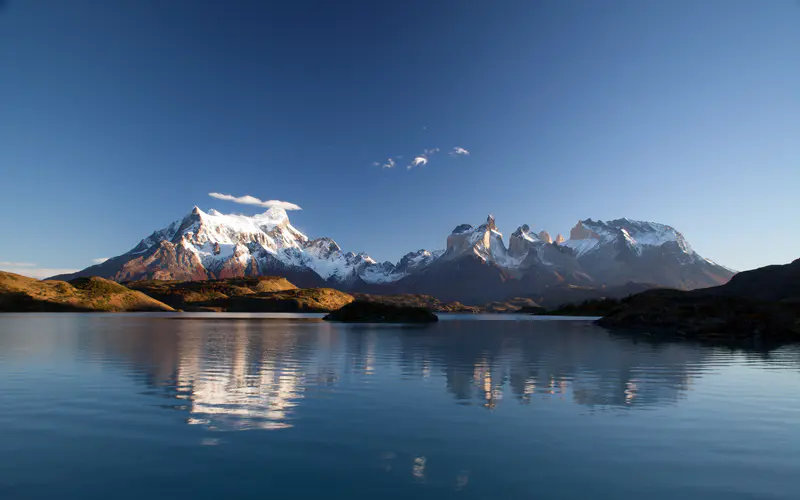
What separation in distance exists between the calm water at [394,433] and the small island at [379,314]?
486 feet

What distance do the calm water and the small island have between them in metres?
148

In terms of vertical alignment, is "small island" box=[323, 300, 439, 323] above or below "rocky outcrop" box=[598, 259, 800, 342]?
below

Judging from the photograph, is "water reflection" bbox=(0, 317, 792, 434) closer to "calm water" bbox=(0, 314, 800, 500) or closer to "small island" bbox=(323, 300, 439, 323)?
"calm water" bbox=(0, 314, 800, 500)

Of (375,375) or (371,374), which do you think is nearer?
(375,375)

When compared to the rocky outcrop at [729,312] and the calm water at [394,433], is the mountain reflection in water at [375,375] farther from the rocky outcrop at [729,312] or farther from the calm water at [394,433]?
the rocky outcrop at [729,312]

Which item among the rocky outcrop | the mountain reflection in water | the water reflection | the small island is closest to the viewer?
the water reflection

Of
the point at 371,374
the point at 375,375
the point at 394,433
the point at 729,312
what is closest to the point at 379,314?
the point at 729,312

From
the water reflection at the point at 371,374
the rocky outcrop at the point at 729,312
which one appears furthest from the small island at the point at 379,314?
the water reflection at the point at 371,374

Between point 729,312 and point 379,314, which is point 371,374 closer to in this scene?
point 729,312

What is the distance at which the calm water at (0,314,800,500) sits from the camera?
1505cm

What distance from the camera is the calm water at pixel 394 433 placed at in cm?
1505

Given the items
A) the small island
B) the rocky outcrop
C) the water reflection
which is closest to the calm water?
the water reflection

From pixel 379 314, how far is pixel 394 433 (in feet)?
569

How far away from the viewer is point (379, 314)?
194 m
